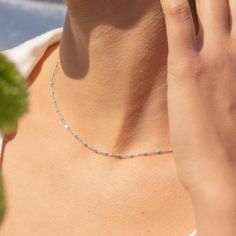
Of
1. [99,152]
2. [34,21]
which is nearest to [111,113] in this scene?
[99,152]

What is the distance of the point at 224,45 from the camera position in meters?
0.52

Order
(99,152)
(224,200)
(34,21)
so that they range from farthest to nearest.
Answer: (34,21), (99,152), (224,200)

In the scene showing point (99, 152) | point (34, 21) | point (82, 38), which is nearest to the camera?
point (82, 38)

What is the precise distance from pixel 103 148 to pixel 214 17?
0.29 metres

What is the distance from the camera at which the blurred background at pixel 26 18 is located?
1272mm

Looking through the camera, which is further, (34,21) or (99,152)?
(34,21)

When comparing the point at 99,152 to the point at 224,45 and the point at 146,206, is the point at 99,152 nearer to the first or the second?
the point at 146,206

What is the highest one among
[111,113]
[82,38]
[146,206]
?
[82,38]

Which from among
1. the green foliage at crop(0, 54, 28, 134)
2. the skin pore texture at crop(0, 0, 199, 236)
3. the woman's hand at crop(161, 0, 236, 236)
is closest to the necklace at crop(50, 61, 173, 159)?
the skin pore texture at crop(0, 0, 199, 236)

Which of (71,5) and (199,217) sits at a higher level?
(71,5)

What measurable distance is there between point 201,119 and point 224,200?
0.08 m

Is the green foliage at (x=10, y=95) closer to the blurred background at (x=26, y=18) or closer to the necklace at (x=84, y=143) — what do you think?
the necklace at (x=84, y=143)

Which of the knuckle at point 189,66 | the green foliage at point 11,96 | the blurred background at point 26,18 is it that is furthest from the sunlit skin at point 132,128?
the blurred background at point 26,18

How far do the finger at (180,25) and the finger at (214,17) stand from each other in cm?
2
